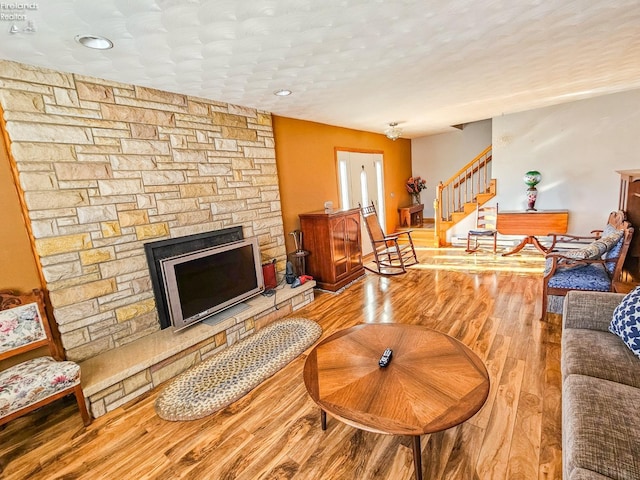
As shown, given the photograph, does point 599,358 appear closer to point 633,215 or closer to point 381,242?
point 633,215

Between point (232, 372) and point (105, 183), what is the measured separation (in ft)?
5.90

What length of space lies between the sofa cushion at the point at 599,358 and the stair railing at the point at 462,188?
13.9 ft

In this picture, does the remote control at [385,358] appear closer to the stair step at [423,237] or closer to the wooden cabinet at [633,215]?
the wooden cabinet at [633,215]

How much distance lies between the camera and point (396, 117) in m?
4.52

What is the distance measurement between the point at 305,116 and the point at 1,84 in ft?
9.43

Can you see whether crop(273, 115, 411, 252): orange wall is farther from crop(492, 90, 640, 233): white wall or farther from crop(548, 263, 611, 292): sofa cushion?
crop(548, 263, 611, 292): sofa cushion

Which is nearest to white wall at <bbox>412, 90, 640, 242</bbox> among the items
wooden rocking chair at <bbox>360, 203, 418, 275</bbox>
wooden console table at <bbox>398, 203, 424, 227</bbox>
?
wooden console table at <bbox>398, 203, 424, 227</bbox>

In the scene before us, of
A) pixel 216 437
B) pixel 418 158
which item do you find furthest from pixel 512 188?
pixel 216 437

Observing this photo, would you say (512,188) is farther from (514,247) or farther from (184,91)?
(184,91)

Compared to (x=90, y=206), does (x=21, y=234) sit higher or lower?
lower

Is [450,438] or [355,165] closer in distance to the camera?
[450,438]

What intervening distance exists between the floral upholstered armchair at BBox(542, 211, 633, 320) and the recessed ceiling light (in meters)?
3.76

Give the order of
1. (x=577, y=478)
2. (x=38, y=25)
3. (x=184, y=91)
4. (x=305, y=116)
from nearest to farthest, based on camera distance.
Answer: (x=577, y=478) → (x=38, y=25) → (x=184, y=91) → (x=305, y=116)

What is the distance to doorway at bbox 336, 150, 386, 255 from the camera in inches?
201
